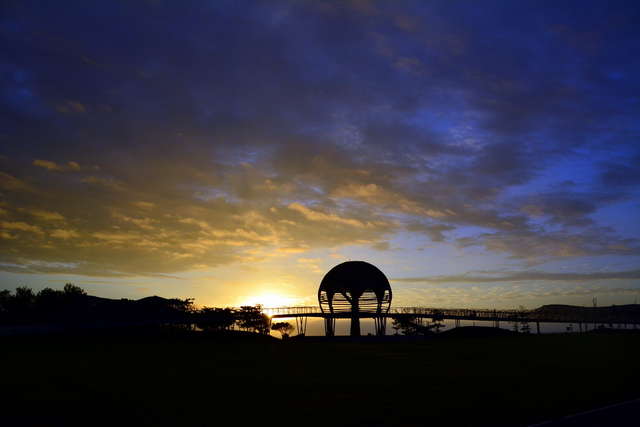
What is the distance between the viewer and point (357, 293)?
62.4 meters

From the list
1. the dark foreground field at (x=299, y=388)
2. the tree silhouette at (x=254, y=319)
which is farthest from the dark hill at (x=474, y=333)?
the tree silhouette at (x=254, y=319)

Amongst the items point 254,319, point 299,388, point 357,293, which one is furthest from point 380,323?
point 299,388

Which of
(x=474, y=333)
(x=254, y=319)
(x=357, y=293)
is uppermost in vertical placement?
(x=357, y=293)

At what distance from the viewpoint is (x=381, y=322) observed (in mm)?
64562

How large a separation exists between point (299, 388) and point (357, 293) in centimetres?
4714

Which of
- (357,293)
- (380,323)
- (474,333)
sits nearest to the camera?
(474,333)

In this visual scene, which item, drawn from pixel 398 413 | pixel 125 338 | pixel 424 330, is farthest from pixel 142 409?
pixel 424 330

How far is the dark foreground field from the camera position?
11789mm

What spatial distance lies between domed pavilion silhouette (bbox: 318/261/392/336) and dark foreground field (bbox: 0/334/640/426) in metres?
35.1

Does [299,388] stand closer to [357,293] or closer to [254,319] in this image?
[357,293]

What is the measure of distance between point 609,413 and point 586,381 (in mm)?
7382

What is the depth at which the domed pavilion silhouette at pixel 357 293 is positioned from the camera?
62406mm

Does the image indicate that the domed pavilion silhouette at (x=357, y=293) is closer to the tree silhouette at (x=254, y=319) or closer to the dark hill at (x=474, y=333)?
the dark hill at (x=474, y=333)

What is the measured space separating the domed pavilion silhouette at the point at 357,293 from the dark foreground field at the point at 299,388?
35.1 m
